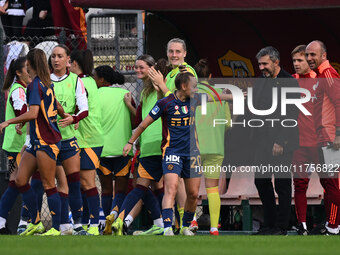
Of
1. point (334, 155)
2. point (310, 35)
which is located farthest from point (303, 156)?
point (310, 35)

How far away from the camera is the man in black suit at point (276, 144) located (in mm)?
9453

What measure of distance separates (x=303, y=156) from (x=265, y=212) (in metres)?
0.72

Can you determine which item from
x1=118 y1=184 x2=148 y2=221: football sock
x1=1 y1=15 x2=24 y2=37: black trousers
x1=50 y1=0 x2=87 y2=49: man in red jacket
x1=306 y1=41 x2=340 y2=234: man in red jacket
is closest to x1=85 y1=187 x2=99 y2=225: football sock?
x1=118 y1=184 x2=148 y2=221: football sock

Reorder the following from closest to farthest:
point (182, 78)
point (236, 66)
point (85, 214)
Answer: point (182, 78) < point (85, 214) < point (236, 66)

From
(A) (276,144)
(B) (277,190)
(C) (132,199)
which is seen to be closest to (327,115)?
(A) (276,144)

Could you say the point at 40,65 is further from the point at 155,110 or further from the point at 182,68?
the point at 182,68

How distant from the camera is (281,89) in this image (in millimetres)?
9453

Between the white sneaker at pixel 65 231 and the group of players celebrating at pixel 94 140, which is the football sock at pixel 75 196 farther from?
the white sneaker at pixel 65 231

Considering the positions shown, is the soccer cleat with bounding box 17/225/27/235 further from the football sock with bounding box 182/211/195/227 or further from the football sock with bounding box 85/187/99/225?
the football sock with bounding box 182/211/195/227

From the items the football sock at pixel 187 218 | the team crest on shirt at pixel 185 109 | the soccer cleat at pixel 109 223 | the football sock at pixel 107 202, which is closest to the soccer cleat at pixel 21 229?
the football sock at pixel 107 202
